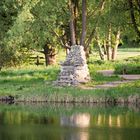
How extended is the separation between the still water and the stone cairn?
5472mm

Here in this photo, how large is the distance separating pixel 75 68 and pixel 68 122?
10.8 m

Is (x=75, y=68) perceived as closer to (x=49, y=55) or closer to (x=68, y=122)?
(x=68, y=122)

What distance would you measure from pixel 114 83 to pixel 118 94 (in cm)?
525

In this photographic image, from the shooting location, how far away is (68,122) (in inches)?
1323

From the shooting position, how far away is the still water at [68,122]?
29.0m

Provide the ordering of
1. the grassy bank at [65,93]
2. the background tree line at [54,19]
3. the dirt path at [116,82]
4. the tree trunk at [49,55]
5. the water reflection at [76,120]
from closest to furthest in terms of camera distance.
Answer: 1. the water reflection at [76,120]
2. the grassy bank at [65,93]
3. the dirt path at [116,82]
4. the background tree line at [54,19]
5. the tree trunk at [49,55]

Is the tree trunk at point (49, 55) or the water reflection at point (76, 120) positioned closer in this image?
the water reflection at point (76, 120)

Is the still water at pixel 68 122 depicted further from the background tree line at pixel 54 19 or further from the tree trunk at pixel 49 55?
the tree trunk at pixel 49 55

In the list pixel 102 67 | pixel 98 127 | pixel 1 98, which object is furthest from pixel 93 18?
pixel 98 127

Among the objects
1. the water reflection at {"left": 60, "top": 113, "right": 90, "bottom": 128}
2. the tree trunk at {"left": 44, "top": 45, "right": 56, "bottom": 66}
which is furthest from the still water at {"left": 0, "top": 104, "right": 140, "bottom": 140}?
the tree trunk at {"left": 44, "top": 45, "right": 56, "bottom": 66}

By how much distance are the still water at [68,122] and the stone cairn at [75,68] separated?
215 inches

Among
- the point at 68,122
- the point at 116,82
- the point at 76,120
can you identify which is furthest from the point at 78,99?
the point at 116,82

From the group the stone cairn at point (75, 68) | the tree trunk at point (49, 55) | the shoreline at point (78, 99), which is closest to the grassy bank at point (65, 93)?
the shoreline at point (78, 99)

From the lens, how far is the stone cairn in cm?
4353
